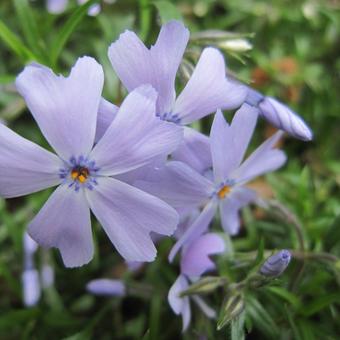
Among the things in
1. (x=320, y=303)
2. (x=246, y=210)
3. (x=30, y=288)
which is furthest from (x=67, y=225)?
(x=246, y=210)

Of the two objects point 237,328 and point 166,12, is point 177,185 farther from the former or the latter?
point 166,12

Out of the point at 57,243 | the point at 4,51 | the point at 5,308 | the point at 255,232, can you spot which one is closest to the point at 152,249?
the point at 57,243

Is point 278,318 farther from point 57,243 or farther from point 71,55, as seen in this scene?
point 71,55

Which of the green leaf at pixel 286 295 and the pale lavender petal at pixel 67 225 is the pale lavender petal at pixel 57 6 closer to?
the pale lavender petal at pixel 67 225

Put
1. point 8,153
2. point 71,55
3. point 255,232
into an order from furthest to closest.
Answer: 1. point 71,55
2. point 255,232
3. point 8,153

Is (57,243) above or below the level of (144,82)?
below

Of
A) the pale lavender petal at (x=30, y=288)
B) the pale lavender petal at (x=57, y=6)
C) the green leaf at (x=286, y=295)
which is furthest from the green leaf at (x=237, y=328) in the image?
the pale lavender petal at (x=57, y=6)
